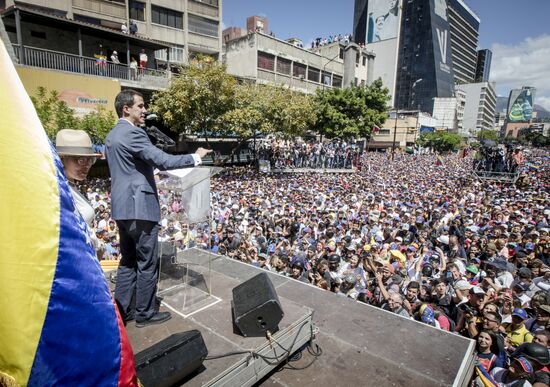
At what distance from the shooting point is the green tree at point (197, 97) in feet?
59.8

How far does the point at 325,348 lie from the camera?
3.10 meters

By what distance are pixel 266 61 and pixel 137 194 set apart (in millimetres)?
33507

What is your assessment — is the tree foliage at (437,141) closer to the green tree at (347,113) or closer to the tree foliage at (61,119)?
the green tree at (347,113)

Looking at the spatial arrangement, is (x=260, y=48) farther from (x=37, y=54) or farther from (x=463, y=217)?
(x=463, y=217)

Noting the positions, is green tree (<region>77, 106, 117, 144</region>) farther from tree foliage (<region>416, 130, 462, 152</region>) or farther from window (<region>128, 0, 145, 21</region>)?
tree foliage (<region>416, 130, 462, 152</region>)

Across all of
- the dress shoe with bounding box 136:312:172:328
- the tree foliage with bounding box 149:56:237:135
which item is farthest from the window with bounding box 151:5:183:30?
the dress shoe with bounding box 136:312:172:328

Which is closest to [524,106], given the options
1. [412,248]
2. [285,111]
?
[285,111]

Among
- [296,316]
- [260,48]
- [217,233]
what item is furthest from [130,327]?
[260,48]

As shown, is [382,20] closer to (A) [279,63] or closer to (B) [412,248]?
(A) [279,63]

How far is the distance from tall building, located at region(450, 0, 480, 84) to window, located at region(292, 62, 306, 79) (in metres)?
99.1

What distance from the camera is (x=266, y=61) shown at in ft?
110

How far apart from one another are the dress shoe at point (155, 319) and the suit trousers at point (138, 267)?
0.03m

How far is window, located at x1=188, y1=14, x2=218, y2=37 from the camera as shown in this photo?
2722cm

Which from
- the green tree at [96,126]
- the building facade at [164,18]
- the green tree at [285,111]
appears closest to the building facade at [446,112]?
the building facade at [164,18]
